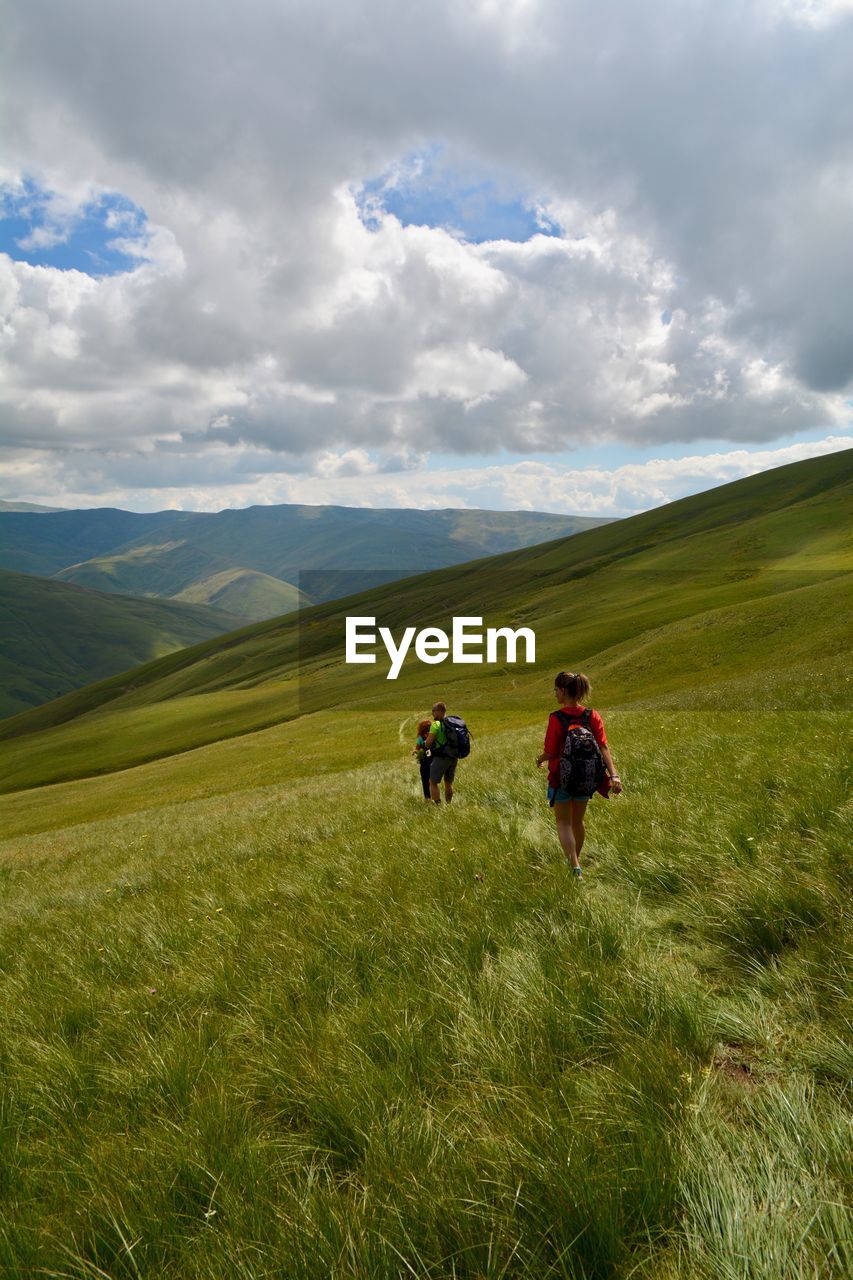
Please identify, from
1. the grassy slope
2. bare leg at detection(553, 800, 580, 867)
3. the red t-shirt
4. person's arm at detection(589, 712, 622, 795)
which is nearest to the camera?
bare leg at detection(553, 800, 580, 867)

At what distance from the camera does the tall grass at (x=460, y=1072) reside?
2.05 m

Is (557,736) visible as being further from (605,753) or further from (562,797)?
(562,797)

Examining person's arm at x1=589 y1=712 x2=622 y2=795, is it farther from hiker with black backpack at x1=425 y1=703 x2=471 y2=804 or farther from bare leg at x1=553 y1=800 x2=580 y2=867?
hiker with black backpack at x1=425 y1=703 x2=471 y2=804

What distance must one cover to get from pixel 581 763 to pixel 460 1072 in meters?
4.68

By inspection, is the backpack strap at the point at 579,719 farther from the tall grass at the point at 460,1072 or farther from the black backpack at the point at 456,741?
the black backpack at the point at 456,741

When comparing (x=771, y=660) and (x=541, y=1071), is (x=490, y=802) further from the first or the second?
(x=771, y=660)

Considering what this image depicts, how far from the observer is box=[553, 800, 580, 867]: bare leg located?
21.9 ft

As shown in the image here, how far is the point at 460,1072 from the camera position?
3072 millimetres

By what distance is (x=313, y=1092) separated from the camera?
2.92 meters

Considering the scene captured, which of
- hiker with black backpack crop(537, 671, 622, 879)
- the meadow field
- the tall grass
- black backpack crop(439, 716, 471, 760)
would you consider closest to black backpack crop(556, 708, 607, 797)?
hiker with black backpack crop(537, 671, 622, 879)

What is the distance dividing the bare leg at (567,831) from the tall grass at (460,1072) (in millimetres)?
480

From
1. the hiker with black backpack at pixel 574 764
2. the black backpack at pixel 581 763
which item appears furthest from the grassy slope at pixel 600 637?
the black backpack at pixel 581 763

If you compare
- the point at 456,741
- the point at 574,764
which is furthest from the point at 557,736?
the point at 456,741

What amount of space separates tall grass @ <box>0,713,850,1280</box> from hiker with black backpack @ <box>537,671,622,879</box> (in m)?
0.80
